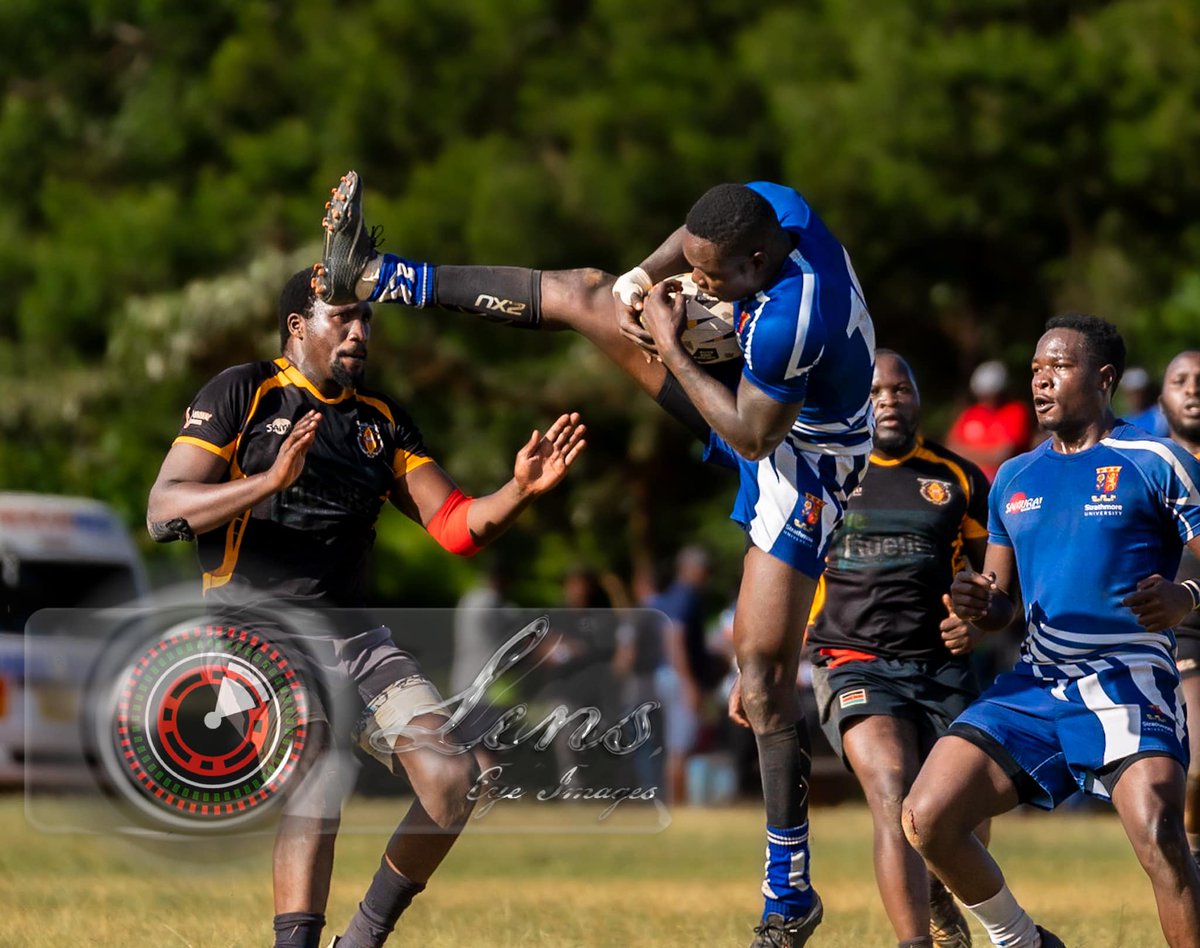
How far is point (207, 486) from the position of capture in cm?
662

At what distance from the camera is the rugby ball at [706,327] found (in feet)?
23.0

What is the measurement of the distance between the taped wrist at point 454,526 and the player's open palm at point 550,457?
29cm

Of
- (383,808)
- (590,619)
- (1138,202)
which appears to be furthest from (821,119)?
(383,808)

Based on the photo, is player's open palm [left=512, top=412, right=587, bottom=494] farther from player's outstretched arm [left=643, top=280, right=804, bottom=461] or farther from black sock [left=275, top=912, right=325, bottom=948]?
black sock [left=275, top=912, right=325, bottom=948]

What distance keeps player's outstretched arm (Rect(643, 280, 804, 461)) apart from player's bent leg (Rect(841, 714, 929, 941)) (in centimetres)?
150

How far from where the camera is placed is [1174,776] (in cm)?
625

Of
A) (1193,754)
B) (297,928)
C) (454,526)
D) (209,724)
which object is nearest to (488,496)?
(454,526)

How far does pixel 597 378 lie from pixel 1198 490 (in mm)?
14491

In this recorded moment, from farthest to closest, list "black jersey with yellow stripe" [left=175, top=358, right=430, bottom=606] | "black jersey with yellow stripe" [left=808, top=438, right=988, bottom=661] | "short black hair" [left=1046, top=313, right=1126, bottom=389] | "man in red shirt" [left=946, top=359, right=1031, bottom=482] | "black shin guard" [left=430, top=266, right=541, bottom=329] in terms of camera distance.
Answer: "man in red shirt" [left=946, top=359, right=1031, bottom=482] → "black jersey with yellow stripe" [left=808, top=438, right=988, bottom=661] → "black shin guard" [left=430, top=266, right=541, bottom=329] → "black jersey with yellow stripe" [left=175, top=358, right=430, bottom=606] → "short black hair" [left=1046, top=313, right=1126, bottom=389]

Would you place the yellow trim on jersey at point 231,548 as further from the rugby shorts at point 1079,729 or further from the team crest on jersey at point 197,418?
the rugby shorts at point 1079,729

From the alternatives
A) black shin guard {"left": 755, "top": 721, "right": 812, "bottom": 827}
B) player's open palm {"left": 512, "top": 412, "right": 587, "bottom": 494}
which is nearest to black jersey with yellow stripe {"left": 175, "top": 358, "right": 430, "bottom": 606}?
player's open palm {"left": 512, "top": 412, "right": 587, "bottom": 494}

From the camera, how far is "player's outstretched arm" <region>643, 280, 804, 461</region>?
21.6 feet

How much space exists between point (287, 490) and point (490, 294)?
107 centimetres

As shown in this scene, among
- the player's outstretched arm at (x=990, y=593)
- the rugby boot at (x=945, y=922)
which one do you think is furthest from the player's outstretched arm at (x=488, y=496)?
the rugby boot at (x=945, y=922)
